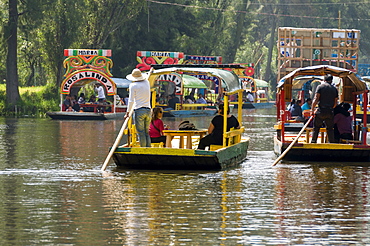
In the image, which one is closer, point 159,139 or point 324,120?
point 159,139

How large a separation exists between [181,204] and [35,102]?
3272 cm

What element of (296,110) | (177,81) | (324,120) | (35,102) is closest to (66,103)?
(35,102)

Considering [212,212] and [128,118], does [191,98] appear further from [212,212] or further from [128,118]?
[212,212]

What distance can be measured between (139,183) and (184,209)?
8.97 ft

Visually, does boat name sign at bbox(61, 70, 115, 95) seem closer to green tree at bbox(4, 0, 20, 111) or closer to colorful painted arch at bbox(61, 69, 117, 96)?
colorful painted arch at bbox(61, 69, 117, 96)

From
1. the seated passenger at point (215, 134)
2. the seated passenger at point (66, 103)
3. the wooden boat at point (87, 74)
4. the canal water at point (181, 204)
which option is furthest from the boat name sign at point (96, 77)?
the seated passenger at point (215, 134)

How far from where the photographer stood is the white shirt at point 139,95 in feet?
52.2

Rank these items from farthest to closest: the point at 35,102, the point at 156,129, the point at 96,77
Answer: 1. the point at 35,102
2. the point at 96,77
3. the point at 156,129

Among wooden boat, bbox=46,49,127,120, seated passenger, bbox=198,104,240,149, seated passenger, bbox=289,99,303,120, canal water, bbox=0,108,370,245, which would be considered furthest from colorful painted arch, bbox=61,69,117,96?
seated passenger, bbox=198,104,240,149

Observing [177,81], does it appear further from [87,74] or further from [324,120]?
[324,120]

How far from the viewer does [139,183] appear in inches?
551

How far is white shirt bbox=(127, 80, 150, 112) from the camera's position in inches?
627

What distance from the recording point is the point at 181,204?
1180 cm

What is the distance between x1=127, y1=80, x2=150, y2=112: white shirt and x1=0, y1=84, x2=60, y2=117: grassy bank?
2554cm
